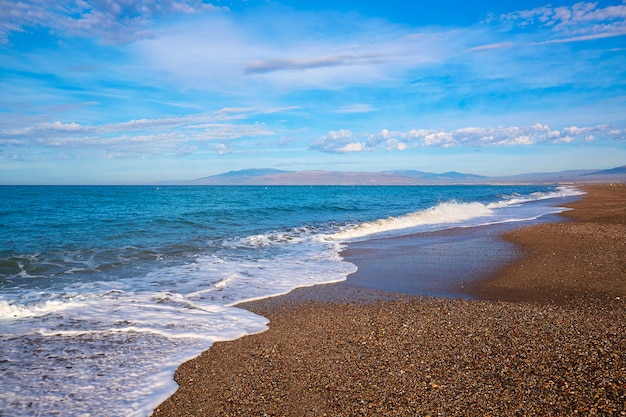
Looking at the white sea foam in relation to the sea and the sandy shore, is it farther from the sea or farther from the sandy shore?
the sandy shore

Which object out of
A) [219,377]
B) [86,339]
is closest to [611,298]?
[219,377]

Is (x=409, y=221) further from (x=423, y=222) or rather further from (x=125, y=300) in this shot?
(x=125, y=300)

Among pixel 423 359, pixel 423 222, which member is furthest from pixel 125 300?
pixel 423 222

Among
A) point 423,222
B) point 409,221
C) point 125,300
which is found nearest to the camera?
point 125,300

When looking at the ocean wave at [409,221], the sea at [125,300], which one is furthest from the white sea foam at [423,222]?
the sea at [125,300]

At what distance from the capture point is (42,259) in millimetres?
14695

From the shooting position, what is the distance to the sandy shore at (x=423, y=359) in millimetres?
4578

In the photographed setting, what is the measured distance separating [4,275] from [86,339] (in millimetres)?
7826

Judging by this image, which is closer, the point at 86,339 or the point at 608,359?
the point at 608,359

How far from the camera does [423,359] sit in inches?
223

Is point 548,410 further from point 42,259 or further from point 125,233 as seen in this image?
point 125,233

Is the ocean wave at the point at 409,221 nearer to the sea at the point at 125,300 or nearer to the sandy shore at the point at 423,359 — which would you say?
the sea at the point at 125,300

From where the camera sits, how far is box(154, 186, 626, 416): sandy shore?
4.58 metres

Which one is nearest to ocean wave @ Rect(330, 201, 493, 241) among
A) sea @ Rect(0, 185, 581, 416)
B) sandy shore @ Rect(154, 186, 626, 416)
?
sea @ Rect(0, 185, 581, 416)
